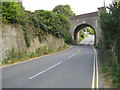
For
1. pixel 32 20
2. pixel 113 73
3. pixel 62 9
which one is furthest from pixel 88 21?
pixel 113 73

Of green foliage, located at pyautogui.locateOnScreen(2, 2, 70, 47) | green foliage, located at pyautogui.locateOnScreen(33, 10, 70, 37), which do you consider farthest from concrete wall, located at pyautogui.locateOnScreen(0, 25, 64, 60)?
green foliage, located at pyautogui.locateOnScreen(33, 10, 70, 37)

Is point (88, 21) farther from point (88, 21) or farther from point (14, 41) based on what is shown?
point (14, 41)

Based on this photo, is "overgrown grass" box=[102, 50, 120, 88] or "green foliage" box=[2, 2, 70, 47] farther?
"green foliage" box=[2, 2, 70, 47]

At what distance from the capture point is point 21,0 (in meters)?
23.3

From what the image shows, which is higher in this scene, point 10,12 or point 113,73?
point 10,12

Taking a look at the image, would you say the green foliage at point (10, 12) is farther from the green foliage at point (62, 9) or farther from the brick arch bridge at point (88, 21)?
the green foliage at point (62, 9)

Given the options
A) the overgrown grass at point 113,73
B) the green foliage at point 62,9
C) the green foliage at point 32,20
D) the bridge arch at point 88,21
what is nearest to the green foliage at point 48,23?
the green foliage at point 32,20

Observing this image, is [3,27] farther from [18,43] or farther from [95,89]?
[95,89]

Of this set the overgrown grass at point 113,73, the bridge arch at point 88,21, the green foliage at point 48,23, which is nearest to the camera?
the overgrown grass at point 113,73

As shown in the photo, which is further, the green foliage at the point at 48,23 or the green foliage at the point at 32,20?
the green foliage at the point at 48,23

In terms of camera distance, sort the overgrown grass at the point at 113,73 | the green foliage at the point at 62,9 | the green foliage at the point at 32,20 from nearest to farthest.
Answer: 1. the overgrown grass at the point at 113,73
2. the green foliage at the point at 32,20
3. the green foliage at the point at 62,9

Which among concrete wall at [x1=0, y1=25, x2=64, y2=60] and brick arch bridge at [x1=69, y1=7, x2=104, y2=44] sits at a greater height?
brick arch bridge at [x1=69, y1=7, x2=104, y2=44]

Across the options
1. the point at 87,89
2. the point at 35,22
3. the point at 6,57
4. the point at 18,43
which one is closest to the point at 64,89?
the point at 87,89

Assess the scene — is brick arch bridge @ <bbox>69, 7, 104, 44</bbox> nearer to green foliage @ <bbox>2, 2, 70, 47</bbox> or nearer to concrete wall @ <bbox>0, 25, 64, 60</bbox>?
green foliage @ <bbox>2, 2, 70, 47</bbox>
